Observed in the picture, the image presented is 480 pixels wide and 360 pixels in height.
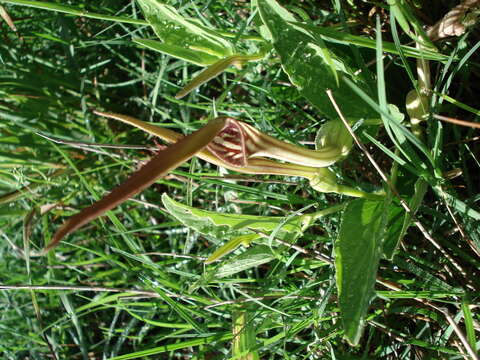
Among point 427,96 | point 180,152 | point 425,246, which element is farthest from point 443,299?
point 180,152

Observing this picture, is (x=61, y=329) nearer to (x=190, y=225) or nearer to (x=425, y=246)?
(x=190, y=225)

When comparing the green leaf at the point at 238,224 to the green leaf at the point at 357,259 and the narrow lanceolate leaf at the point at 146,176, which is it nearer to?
the green leaf at the point at 357,259

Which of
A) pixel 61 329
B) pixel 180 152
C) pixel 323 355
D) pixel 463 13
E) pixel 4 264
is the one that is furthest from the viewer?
pixel 4 264

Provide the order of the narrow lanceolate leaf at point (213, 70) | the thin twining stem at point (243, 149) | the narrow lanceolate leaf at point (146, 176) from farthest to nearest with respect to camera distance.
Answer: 1. the narrow lanceolate leaf at point (213, 70)
2. the thin twining stem at point (243, 149)
3. the narrow lanceolate leaf at point (146, 176)

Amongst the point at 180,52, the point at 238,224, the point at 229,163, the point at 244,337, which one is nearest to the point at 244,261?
the point at 238,224

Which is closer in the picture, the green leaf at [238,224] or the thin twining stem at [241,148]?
the thin twining stem at [241,148]

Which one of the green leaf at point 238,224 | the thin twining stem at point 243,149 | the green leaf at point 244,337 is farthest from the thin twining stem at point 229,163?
the green leaf at point 244,337
